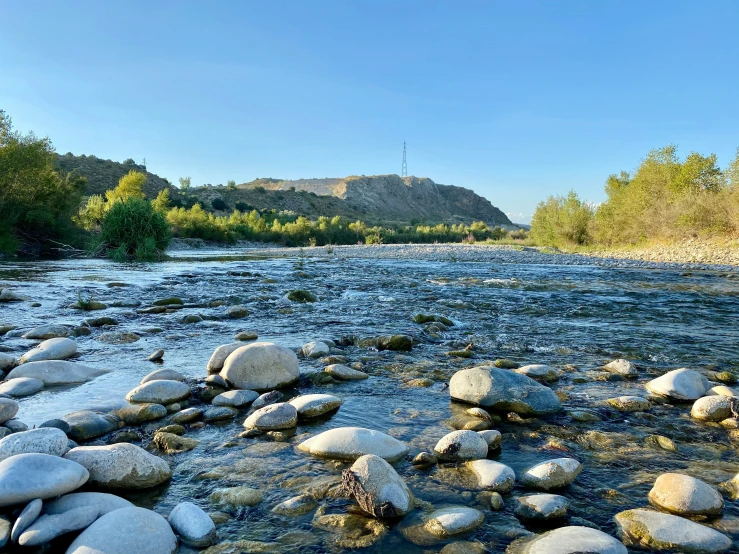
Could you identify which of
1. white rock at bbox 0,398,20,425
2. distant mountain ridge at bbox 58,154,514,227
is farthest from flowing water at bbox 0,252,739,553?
distant mountain ridge at bbox 58,154,514,227

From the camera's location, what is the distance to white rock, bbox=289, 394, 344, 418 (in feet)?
11.2

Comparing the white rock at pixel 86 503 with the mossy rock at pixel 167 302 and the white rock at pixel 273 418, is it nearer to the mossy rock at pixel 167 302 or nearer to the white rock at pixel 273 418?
the white rock at pixel 273 418

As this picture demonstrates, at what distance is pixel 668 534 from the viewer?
1.99 metres

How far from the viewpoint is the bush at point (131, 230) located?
20.6 m

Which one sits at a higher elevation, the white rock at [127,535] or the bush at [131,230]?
the bush at [131,230]

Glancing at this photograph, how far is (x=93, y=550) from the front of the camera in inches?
68.4

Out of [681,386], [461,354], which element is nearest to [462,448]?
[681,386]

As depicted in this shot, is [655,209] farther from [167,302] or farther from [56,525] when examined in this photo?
[56,525]

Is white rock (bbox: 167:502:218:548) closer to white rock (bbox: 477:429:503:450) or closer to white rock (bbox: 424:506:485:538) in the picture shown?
white rock (bbox: 424:506:485:538)

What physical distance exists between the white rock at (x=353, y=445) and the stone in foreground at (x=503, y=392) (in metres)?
1.01

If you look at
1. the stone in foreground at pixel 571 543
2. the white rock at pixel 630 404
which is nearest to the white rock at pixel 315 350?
the white rock at pixel 630 404

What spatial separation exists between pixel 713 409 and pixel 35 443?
4299mm

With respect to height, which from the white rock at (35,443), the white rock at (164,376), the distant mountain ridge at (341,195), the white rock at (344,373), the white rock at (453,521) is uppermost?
the distant mountain ridge at (341,195)

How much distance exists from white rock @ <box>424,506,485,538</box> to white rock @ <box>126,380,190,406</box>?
7.58ft
